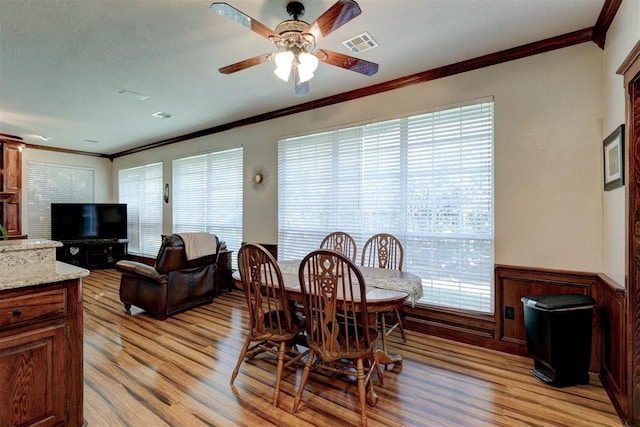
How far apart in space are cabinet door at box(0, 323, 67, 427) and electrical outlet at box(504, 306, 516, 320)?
132 inches

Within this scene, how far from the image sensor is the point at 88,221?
6.79 meters

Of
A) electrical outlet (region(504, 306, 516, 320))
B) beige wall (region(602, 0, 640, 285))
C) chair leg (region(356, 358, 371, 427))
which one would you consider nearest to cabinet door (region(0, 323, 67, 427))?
chair leg (region(356, 358, 371, 427))

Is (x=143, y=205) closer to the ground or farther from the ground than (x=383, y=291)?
farther from the ground

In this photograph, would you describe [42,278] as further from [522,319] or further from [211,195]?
[211,195]

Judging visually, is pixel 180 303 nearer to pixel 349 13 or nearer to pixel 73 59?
pixel 73 59

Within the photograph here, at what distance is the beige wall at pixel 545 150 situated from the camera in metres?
2.54

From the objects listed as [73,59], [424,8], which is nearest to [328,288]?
[424,8]

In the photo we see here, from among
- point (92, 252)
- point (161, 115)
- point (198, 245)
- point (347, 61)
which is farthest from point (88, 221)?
point (347, 61)

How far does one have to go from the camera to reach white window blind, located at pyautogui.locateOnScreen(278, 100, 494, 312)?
302 centimetres

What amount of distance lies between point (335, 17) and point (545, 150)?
2197 mm

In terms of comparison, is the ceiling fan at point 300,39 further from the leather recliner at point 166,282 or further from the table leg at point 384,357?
the leather recliner at point 166,282

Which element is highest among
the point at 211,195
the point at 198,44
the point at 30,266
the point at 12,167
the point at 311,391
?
the point at 198,44

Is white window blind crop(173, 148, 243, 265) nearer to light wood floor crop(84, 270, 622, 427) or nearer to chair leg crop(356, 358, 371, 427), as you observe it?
light wood floor crop(84, 270, 622, 427)

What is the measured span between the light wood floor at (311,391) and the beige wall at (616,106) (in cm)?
98
